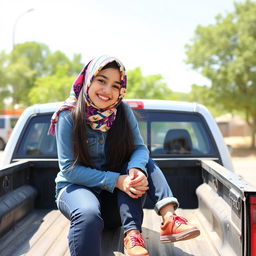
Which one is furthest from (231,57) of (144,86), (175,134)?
(175,134)

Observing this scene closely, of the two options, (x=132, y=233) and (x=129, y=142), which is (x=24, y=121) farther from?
(x=132, y=233)

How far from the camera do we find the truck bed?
89.7 inches

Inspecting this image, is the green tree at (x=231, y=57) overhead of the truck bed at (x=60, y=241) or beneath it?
overhead

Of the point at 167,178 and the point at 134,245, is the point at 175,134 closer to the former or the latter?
the point at 167,178

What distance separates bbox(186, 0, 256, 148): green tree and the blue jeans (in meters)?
16.6

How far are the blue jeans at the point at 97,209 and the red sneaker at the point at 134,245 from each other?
0.17 feet

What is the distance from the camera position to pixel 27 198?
2.93 m

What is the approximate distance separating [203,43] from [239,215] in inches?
754

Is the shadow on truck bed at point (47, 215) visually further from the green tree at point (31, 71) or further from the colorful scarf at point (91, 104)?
the green tree at point (31, 71)

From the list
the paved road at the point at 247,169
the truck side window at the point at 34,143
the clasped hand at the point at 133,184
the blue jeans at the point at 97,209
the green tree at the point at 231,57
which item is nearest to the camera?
the blue jeans at the point at 97,209

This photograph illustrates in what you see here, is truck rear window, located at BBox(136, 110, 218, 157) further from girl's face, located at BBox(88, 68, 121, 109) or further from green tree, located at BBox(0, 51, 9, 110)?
green tree, located at BBox(0, 51, 9, 110)

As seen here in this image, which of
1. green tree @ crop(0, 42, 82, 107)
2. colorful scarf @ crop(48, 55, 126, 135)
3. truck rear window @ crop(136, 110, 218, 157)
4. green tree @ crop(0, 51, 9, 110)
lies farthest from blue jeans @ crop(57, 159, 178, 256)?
green tree @ crop(0, 51, 9, 110)

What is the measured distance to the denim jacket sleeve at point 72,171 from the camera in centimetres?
224

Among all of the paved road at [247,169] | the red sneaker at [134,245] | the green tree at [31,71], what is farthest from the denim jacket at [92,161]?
the green tree at [31,71]
